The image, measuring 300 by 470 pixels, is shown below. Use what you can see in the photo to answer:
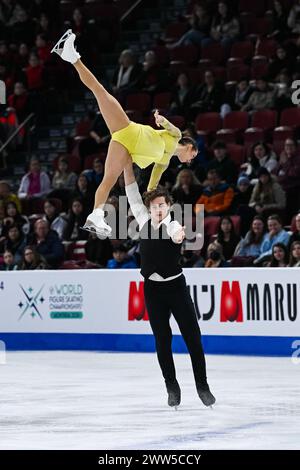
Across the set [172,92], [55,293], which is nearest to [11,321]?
[55,293]

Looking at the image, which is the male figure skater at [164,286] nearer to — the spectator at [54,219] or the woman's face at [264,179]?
the woman's face at [264,179]

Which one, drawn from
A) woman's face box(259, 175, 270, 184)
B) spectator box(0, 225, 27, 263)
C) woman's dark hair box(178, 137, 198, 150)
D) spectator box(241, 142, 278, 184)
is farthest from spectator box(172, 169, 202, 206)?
woman's dark hair box(178, 137, 198, 150)

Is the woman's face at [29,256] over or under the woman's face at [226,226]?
under

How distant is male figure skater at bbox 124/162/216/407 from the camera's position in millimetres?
8672

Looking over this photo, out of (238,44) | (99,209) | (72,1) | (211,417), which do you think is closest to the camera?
(211,417)

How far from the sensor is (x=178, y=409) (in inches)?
347

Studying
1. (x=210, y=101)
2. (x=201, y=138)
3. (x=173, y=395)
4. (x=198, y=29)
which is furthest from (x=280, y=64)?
(x=173, y=395)

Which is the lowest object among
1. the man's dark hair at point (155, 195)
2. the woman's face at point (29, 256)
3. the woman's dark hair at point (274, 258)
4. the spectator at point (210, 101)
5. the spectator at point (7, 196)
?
the woman's face at point (29, 256)

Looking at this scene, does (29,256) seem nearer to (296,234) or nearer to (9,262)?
(9,262)

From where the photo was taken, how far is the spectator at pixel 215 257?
14969 mm

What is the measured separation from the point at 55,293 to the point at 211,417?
709cm

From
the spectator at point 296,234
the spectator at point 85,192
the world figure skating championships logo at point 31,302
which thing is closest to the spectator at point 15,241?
the spectator at point 85,192

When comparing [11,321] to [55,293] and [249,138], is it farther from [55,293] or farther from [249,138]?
[249,138]

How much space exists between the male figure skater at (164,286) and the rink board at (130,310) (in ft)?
15.1
